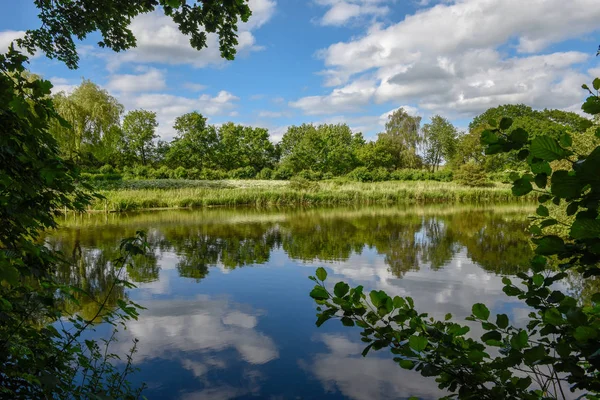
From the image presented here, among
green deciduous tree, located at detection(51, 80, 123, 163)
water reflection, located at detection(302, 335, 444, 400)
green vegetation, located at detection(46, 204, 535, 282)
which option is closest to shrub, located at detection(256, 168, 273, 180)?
green deciduous tree, located at detection(51, 80, 123, 163)

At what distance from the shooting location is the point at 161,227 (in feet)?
54.7

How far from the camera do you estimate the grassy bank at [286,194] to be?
82.6ft

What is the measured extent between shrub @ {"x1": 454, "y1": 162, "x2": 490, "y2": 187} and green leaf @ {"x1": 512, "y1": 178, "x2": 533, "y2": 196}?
3760cm

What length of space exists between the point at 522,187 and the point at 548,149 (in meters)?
0.31

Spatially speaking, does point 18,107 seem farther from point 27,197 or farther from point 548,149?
point 548,149

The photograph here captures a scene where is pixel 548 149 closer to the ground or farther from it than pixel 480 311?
farther from it

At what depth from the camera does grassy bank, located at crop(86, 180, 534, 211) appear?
2517 centimetres

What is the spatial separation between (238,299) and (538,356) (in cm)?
673

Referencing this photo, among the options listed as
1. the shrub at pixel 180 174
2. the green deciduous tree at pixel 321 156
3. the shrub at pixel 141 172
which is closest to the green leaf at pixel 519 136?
the shrub at pixel 141 172

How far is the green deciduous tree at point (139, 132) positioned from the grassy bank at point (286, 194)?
18.2 m

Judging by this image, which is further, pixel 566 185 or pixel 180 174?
pixel 180 174

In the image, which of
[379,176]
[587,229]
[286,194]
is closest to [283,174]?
[379,176]

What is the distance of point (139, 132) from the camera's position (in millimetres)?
48875

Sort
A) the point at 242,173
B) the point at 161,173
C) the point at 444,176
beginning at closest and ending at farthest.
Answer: the point at 161,173
the point at 444,176
the point at 242,173
